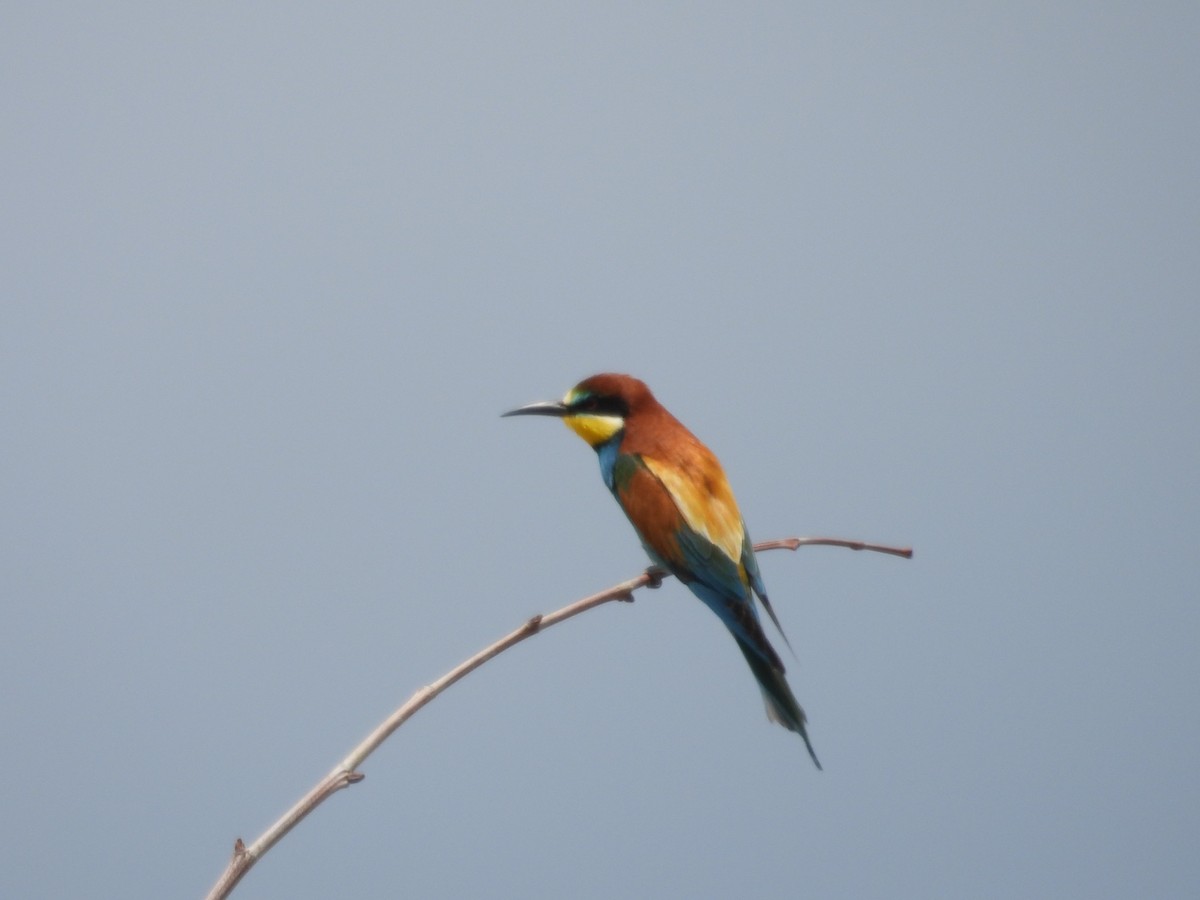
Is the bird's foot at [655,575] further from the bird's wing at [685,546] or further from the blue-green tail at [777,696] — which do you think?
the blue-green tail at [777,696]

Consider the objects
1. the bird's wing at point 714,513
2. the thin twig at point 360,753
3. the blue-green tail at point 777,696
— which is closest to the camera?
the thin twig at point 360,753

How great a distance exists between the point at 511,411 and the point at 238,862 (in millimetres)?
641

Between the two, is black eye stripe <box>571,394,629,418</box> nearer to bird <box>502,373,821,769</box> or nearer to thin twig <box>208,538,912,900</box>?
bird <box>502,373,821,769</box>

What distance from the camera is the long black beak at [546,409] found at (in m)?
1.25

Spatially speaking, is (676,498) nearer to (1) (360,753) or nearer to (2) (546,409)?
(2) (546,409)

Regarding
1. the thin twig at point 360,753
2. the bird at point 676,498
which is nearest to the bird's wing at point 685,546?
the bird at point 676,498

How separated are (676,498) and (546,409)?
0.55ft

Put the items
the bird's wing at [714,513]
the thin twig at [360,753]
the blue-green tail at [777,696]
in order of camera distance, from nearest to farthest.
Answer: the thin twig at [360,753] < the blue-green tail at [777,696] < the bird's wing at [714,513]

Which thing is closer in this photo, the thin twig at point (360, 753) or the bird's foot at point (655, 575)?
the thin twig at point (360, 753)

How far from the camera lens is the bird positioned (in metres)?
1.22

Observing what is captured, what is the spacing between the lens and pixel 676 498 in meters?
1.28

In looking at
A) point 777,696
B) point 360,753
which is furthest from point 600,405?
point 360,753

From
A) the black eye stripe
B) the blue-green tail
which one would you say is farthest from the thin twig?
the black eye stripe

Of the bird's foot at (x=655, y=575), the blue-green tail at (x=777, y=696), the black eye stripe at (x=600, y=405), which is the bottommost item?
the blue-green tail at (x=777, y=696)
